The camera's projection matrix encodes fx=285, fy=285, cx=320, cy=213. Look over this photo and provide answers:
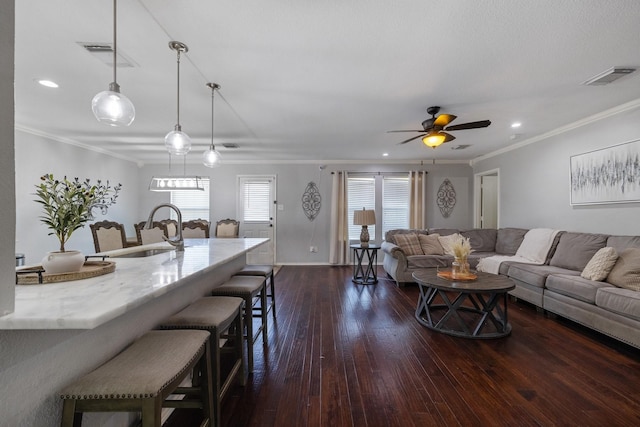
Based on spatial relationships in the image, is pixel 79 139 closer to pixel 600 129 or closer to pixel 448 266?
pixel 448 266

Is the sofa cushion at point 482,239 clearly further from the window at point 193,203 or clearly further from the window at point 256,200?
the window at point 193,203

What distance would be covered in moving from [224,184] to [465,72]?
18.0 feet

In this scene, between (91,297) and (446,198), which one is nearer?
(91,297)

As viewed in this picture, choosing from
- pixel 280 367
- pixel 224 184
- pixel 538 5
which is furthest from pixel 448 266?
pixel 224 184

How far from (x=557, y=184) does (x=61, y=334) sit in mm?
5607

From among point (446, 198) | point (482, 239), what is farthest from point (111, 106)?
point (446, 198)

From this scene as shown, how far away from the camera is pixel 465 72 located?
8.28ft

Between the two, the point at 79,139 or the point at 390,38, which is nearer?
the point at 390,38

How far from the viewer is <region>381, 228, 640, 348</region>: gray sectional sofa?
2.53m

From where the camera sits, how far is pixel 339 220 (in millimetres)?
6484

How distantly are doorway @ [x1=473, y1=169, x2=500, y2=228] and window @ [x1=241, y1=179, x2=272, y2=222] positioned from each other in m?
4.75

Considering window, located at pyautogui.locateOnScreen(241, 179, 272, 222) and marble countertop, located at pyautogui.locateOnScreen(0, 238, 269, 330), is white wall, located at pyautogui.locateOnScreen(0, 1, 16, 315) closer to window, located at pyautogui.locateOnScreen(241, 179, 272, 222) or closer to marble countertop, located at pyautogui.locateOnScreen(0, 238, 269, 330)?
marble countertop, located at pyautogui.locateOnScreen(0, 238, 269, 330)

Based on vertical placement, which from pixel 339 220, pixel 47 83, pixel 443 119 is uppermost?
pixel 47 83

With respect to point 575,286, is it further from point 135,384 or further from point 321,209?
point 321,209
